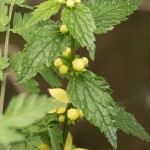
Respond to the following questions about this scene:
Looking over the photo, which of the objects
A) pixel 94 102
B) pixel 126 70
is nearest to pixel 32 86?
pixel 94 102

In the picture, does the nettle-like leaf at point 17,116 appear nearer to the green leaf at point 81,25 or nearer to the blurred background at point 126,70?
the green leaf at point 81,25

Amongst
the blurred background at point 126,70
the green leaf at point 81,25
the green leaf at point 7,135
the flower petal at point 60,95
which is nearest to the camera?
the green leaf at point 7,135

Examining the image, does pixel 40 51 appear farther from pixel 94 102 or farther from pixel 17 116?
pixel 17 116

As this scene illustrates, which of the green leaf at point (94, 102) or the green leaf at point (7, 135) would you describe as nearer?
the green leaf at point (7, 135)

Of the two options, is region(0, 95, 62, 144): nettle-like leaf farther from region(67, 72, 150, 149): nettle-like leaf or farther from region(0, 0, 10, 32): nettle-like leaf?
region(0, 0, 10, 32): nettle-like leaf

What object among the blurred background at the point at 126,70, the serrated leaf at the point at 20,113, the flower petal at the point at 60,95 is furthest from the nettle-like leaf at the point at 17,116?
the blurred background at the point at 126,70

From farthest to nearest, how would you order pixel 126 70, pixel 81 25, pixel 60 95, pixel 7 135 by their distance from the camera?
1. pixel 126 70
2. pixel 60 95
3. pixel 81 25
4. pixel 7 135

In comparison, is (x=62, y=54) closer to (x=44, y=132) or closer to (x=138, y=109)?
(x=44, y=132)
